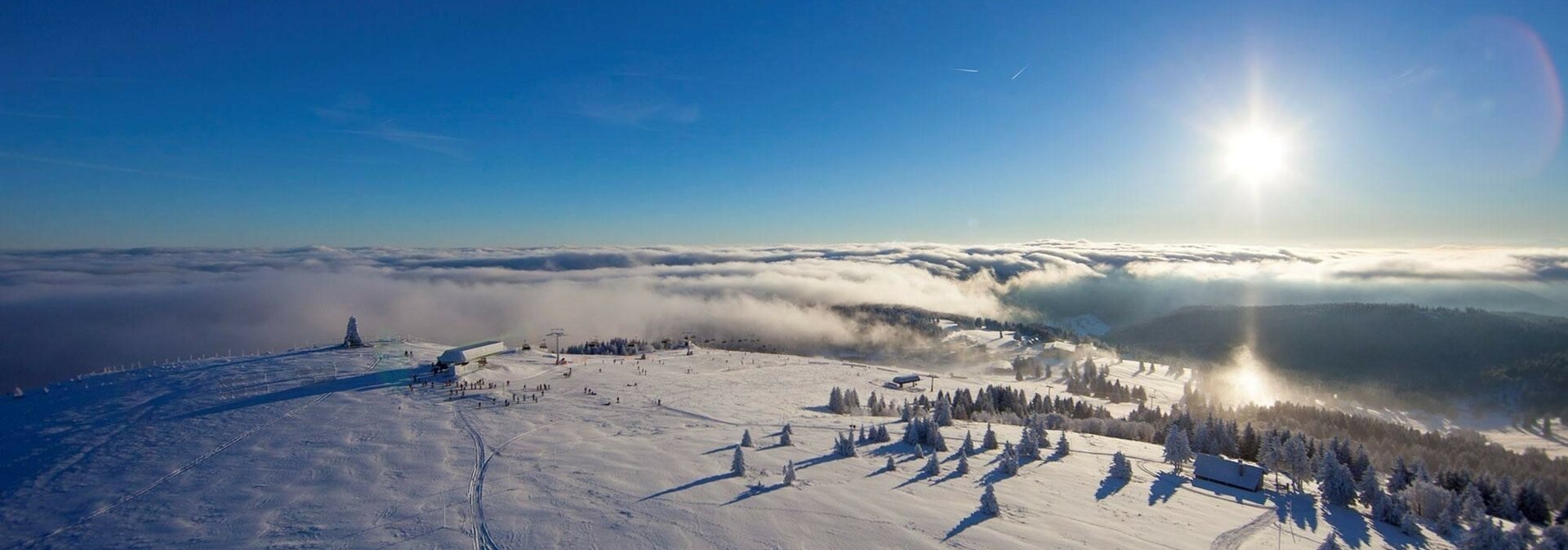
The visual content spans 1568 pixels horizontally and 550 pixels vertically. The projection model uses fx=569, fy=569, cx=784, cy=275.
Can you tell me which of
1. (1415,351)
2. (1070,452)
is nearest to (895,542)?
(1070,452)

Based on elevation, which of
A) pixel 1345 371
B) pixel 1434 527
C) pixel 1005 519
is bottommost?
pixel 1345 371

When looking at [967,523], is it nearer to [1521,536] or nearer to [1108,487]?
[1108,487]

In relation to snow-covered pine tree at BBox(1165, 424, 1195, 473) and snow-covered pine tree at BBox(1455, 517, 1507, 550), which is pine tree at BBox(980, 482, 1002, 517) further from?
snow-covered pine tree at BBox(1455, 517, 1507, 550)

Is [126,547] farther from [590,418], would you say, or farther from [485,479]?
[590,418]

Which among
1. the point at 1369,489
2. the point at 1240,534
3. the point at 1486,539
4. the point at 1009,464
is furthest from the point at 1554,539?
the point at 1009,464

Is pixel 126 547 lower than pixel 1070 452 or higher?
higher

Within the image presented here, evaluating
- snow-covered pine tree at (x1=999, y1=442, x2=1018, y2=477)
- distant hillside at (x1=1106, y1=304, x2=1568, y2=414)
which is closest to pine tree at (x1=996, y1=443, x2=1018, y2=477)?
snow-covered pine tree at (x1=999, y1=442, x2=1018, y2=477)
